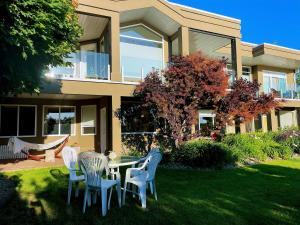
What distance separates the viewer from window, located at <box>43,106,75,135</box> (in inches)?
596

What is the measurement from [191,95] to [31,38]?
7.04 metres

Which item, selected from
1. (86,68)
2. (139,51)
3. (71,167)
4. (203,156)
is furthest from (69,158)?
(139,51)

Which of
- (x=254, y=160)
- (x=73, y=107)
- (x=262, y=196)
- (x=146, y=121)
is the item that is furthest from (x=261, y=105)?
(x=73, y=107)

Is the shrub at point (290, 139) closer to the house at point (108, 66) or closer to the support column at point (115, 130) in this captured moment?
the house at point (108, 66)

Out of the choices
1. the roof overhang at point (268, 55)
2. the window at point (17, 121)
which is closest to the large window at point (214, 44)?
the roof overhang at point (268, 55)

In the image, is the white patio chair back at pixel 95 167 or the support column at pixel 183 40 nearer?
the white patio chair back at pixel 95 167

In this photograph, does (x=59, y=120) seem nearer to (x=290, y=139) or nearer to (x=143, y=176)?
(x=143, y=176)

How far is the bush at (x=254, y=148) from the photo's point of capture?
1219 centimetres

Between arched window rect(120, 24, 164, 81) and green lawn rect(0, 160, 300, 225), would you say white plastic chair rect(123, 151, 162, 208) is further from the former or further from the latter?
arched window rect(120, 24, 164, 81)

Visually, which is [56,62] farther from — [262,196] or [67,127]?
[67,127]

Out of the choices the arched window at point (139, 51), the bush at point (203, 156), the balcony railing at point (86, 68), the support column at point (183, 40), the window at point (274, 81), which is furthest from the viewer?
the window at point (274, 81)

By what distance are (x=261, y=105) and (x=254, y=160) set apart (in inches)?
102

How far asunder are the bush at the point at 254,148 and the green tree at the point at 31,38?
818 centimetres

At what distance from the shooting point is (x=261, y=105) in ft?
41.2
